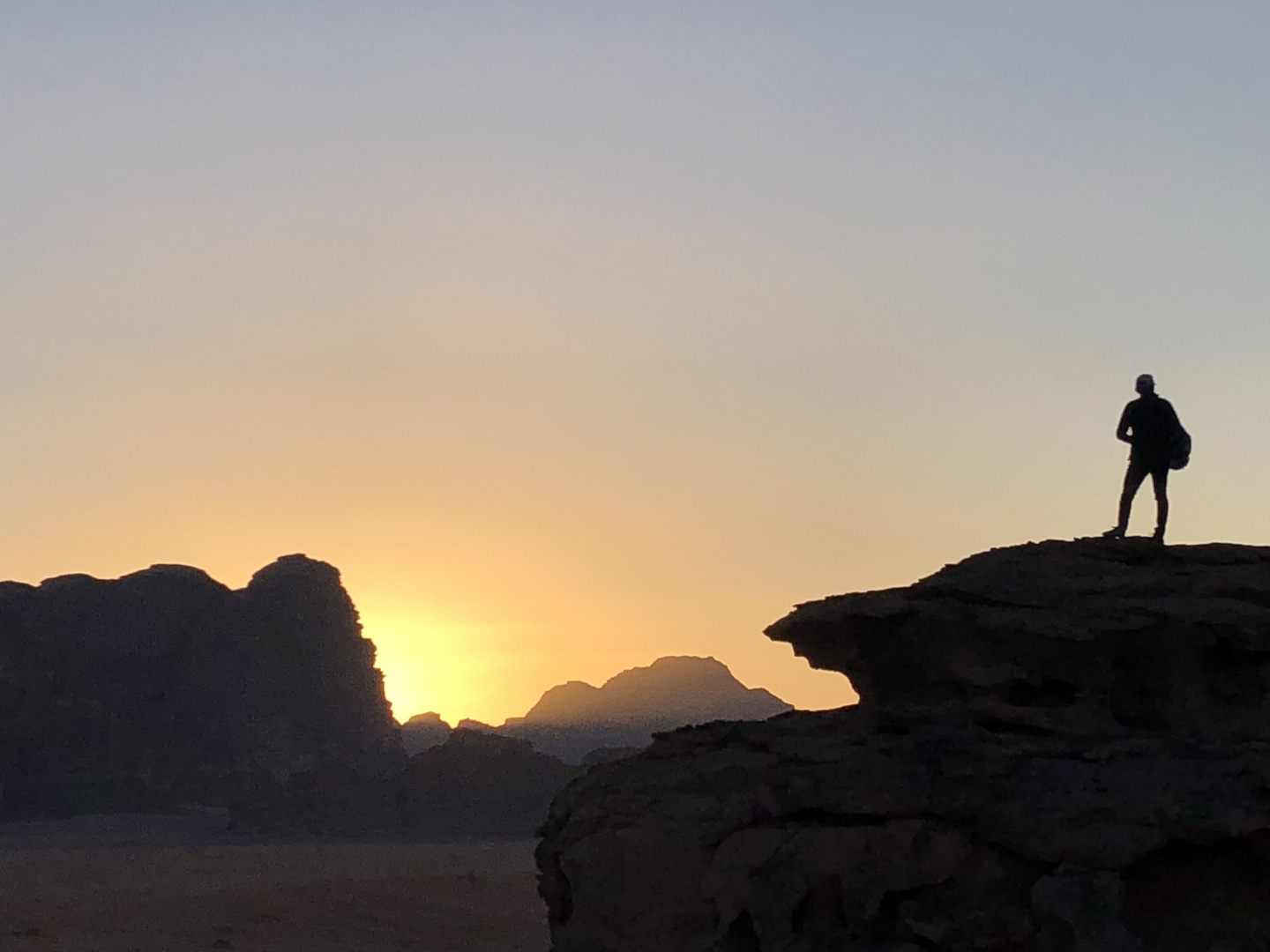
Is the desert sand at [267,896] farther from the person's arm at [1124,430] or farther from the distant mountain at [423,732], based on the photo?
the distant mountain at [423,732]

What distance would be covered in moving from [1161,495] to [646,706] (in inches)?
6614

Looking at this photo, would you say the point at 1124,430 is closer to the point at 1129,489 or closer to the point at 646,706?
the point at 1129,489

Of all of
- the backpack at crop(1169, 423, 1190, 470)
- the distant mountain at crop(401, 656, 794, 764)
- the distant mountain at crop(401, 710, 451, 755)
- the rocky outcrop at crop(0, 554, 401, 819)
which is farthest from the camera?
the distant mountain at crop(401, 656, 794, 764)

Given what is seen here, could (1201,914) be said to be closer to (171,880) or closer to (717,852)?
(717,852)

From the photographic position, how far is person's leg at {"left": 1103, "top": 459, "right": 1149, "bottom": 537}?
11961 mm

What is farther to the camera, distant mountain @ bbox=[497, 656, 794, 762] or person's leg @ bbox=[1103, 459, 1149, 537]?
distant mountain @ bbox=[497, 656, 794, 762]

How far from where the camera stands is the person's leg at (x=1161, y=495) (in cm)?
1194

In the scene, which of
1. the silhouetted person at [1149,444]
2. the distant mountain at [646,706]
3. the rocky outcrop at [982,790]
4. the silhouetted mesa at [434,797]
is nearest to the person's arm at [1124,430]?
the silhouetted person at [1149,444]

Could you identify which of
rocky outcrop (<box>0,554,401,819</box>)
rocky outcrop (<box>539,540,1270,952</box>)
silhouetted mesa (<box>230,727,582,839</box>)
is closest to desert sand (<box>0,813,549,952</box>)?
silhouetted mesa (<box>230,727,582,839</box>)

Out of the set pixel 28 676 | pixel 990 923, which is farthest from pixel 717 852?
pixel 28 676

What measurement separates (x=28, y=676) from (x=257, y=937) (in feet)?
89.9

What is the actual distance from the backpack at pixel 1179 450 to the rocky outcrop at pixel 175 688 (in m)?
38.5

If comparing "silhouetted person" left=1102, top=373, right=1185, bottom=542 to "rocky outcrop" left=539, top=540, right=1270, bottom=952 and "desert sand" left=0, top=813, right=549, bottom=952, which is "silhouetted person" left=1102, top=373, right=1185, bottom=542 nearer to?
"rocky outcrop" left=539, top=540, right=1270, bottom=952

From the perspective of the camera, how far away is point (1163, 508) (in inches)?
471
